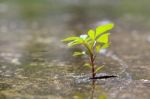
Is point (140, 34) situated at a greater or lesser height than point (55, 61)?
greater

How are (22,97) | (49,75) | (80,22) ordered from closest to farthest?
(22,97) → (49,75) → (80,22)

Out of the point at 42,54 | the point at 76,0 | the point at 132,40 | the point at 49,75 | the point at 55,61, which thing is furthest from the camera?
the point at 76,0

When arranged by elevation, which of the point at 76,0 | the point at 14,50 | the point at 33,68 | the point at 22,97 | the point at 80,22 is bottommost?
the point at 22,97

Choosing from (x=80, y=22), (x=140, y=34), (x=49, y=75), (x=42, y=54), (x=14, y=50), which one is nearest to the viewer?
(x=49, y=75)

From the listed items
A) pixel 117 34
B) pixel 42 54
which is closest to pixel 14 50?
pixel 42 54

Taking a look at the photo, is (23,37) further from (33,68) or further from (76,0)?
(76,0)

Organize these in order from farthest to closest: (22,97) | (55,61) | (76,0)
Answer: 1. (76,0)
2. (55,61)
3. (22,97)

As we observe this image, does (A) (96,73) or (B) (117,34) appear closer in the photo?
(A) (96,73)

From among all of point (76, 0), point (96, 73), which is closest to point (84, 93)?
point (96, 73)

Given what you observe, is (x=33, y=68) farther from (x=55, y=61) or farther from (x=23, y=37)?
(x=23, y=37)

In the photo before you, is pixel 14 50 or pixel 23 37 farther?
pixel 23 37
